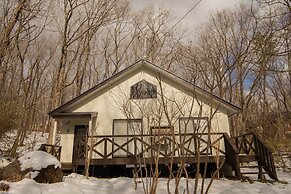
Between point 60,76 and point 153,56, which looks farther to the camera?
point 153,56

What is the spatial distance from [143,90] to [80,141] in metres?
3.79

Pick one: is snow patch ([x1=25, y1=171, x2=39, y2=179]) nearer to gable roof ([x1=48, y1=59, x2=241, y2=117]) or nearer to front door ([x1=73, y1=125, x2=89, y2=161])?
front door ([x1=73, y1=125, x2=89, y2=161])

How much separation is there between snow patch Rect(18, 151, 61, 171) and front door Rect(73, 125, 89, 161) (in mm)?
2992

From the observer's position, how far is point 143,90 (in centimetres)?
1183

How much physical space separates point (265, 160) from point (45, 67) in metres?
22.4

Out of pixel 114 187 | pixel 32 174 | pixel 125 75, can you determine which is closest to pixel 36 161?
pixel 32 174

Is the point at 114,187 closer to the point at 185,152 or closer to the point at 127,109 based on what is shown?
the point at 185,152

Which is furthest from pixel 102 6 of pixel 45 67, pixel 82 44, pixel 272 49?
pixel 272 49

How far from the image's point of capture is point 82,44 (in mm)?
20766

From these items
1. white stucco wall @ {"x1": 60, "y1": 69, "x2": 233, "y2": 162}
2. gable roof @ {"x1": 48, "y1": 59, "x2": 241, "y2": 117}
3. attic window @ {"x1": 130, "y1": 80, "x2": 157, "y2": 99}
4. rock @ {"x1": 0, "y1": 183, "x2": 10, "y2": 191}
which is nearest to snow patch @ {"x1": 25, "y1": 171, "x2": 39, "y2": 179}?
rock @ {"x1": 0, "y1": 183, "x2": 10, "y2": 191}

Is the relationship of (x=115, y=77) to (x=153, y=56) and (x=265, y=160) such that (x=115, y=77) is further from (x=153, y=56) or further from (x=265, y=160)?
(x=153, y=56)

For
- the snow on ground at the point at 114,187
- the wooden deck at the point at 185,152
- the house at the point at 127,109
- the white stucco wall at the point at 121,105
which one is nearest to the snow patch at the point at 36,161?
the snow on ground at the point at 114,187

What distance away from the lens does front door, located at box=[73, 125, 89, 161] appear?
10016mm

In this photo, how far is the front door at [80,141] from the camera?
10016 millimetres
